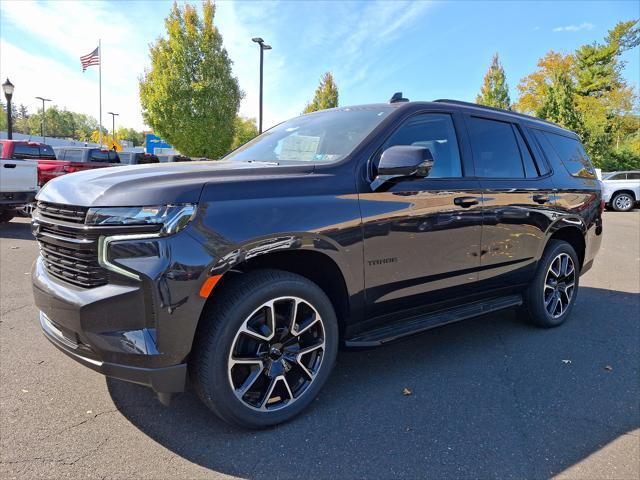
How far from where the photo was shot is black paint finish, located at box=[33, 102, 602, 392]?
210 cm

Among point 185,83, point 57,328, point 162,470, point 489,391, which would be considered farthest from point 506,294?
point 185,83

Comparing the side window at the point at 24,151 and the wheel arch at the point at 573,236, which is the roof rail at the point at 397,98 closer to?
the wheel arch at the point at 573,236

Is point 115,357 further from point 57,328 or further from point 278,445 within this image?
point 278,445

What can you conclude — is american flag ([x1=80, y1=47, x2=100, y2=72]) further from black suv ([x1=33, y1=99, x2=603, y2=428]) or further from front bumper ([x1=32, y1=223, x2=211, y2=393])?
front bumper ([x1=32, y1=223, x2=211, y2=393])

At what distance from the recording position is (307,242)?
2.46 metres

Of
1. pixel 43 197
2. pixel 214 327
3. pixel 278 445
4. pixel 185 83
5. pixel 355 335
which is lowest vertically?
pixel 278 445

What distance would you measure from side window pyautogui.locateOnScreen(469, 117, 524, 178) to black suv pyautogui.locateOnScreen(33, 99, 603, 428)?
0.02 meters

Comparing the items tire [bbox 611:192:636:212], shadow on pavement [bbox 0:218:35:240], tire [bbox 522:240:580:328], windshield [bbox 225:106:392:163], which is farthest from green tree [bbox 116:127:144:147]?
tire [bbox 522:240:580:328]

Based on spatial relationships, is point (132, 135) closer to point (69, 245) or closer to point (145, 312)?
point (69, 245)

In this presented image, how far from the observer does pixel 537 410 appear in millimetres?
2826

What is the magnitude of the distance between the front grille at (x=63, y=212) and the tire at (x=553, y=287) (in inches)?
148

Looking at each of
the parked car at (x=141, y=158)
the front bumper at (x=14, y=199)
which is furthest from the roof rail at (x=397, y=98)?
the front bumper at (x=14, y=199)

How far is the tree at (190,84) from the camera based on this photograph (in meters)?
22.8

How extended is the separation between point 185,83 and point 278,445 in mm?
23345
